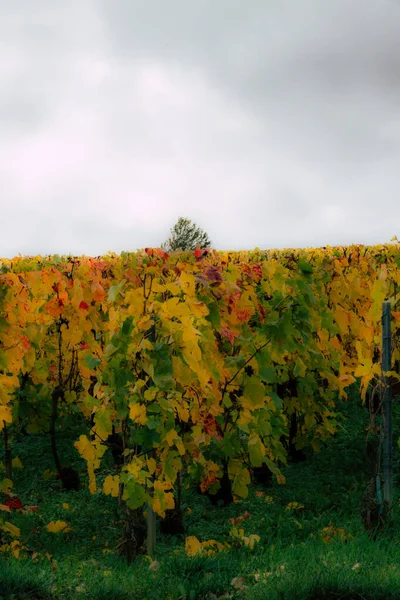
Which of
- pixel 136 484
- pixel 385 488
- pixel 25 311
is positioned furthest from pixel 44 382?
pixel 385 488

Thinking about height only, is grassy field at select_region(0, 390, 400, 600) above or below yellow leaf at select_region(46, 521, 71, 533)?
above

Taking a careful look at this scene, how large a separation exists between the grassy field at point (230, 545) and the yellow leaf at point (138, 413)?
35.3 inches

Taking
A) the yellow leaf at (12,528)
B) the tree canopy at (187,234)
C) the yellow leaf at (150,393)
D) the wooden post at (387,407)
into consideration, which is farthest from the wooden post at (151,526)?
the tree canopy at (187,234)

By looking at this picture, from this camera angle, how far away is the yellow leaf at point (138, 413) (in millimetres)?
4508

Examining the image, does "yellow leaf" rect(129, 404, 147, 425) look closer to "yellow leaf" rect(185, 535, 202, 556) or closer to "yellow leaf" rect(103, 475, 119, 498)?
"yellow leaf" rect(103, 475, 119, 498)

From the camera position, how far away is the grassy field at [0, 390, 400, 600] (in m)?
3.77

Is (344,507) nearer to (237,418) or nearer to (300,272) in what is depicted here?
Result: (237,418)

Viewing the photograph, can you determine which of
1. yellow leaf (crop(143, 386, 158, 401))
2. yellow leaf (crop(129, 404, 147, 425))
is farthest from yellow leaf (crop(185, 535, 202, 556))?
yellow leaf (crop(143, 386, 158, 401))

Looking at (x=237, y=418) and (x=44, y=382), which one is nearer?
(x=237, y=418)

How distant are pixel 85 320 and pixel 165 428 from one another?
2.49 meters

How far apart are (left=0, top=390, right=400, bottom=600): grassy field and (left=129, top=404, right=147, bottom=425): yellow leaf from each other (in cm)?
90

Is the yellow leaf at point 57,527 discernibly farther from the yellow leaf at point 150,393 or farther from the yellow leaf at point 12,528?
the yellow leaf at point 150,393

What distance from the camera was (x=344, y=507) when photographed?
6180 mm

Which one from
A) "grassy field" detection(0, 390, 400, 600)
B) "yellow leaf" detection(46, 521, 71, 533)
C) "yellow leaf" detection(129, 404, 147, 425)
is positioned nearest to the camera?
"grassy field" detection(0, 390, 400, 600)
